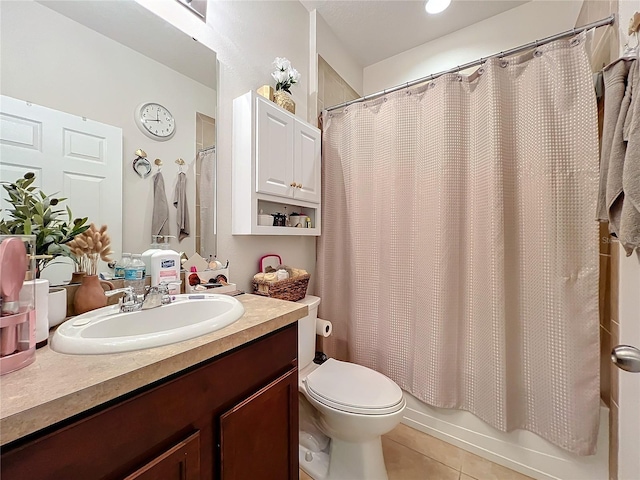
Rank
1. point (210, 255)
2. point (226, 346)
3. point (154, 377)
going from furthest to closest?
point (210, 255), point (226, 346), point (154, 377)

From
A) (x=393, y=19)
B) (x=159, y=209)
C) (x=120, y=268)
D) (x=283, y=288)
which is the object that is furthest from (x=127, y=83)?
(x=393, y=19)

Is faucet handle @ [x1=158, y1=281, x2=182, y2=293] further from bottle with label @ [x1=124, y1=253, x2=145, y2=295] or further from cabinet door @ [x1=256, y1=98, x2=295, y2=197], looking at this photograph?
cabinet door @ [x1=256, y1=98, x2=295, y2=197]

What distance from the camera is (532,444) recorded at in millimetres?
1274

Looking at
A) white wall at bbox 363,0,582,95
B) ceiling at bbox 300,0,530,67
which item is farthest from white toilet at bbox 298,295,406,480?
white wall at bbox 363,0,582,95

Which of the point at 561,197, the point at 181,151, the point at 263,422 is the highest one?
the point at 181,151

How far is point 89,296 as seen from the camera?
0.81m

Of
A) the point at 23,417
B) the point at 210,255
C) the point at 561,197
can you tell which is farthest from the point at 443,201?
the point at 23,417

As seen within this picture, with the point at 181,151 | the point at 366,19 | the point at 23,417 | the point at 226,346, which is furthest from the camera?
the point at 366,19

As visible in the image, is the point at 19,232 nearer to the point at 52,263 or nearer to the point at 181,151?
the point at 52,263

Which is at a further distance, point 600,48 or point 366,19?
point 366,19

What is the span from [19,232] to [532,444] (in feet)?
7.12

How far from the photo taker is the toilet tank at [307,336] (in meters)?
1.39

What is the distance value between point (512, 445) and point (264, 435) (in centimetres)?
133

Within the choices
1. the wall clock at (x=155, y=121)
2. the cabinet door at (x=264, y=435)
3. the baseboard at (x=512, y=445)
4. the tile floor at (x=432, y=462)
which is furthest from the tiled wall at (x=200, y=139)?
the baseboard at (x=512, y=445)
